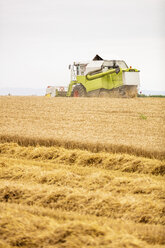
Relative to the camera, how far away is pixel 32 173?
5395 mm

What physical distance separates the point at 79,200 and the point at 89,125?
4.75 m

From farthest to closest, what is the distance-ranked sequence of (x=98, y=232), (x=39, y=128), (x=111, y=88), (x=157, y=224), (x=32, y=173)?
(x=111, y=88) → (x=39, y=128) → (x=32, y=173) → (x=157, y=224) → (x=98, y=232)

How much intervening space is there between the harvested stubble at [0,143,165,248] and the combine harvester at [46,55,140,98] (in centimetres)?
867

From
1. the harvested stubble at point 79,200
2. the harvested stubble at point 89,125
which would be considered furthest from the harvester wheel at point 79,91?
the harvested stubble at point 79,200

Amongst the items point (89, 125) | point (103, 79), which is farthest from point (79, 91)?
point (89, 125)

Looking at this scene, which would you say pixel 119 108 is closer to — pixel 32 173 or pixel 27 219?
pixel 32 173

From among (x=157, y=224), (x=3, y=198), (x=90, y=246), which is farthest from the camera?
(x=3, y=198)

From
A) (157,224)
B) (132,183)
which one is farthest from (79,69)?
(157,224)

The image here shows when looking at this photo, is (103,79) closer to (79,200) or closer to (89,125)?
(89,125)

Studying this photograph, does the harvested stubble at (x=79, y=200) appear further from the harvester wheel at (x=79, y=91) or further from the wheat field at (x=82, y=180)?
the harvester wheel at (x=79, y=91)

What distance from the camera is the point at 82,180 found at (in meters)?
5.16

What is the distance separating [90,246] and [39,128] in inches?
228

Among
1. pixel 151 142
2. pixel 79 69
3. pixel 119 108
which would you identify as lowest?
pixel 151 142

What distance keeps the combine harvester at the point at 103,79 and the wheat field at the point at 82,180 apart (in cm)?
490
